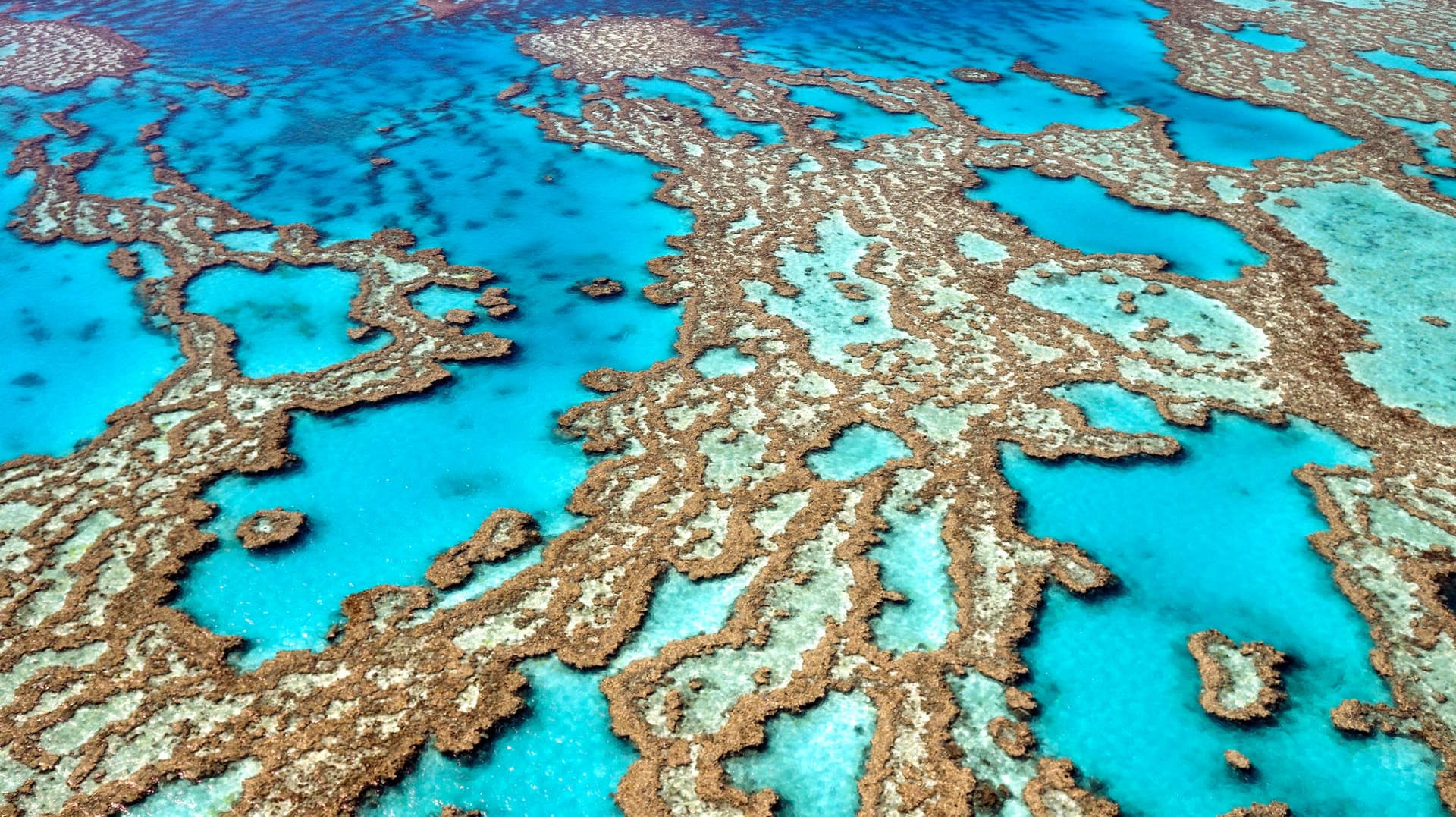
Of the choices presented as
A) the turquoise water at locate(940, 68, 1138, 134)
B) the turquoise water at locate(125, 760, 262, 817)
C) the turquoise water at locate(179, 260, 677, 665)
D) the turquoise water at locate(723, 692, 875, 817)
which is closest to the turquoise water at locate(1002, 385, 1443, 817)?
the turquoise water at locate(723, 692, 875, 817)

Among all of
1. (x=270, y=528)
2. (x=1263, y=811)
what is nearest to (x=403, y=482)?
(x=270, y=528)

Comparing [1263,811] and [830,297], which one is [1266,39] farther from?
[1263,811]

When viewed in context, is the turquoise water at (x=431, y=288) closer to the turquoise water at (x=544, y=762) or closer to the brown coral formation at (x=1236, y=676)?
the turquoise water at (x=544, y=762)

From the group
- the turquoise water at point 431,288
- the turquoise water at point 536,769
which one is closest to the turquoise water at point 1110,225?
the turquoise water at point 431,288

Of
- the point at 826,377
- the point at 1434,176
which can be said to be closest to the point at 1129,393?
the point at 826,377

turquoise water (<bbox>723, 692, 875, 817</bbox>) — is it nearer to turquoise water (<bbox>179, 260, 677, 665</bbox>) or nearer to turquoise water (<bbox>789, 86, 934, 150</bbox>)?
turquoise water (<bbox>179, 260, 677, 665</bbox>)

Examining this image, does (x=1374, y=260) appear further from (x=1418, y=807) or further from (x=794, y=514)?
(x=794, y=514)
